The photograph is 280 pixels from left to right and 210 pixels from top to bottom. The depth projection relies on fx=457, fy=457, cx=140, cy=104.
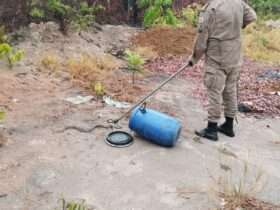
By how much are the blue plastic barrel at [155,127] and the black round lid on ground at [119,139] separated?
99 millimetres

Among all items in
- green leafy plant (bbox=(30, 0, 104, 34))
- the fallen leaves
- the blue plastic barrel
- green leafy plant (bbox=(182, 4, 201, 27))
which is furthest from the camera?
green leafy plant (bbox=(182, 4, 201, 27))

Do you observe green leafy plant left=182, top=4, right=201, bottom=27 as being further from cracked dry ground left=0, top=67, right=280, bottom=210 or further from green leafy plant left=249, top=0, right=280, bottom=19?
cracked dry ground left=0, top=67, right=280, bottom=210

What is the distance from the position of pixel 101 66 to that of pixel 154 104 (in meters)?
1.39

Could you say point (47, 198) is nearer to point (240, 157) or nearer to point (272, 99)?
point (240, 157)

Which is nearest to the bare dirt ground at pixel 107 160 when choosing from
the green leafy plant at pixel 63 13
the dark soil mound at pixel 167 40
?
the green leafy plant at pixel 63 13

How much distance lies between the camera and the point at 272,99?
626 cm

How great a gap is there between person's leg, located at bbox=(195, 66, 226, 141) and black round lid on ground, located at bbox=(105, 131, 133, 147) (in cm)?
81

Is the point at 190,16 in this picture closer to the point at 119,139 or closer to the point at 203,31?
the point at 203,31

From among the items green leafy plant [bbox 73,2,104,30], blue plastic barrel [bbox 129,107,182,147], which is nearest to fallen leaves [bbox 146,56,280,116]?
green leafy plant [bbox 73,2,104,30]

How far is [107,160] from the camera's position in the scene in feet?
13.2

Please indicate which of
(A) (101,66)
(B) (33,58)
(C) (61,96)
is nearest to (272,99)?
(A) (101,66)

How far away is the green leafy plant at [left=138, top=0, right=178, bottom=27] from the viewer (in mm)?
8867

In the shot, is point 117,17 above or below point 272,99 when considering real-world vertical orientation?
above

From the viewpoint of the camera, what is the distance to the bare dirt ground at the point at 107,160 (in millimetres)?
3494
